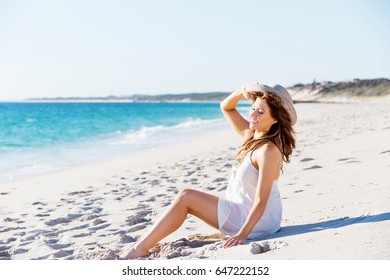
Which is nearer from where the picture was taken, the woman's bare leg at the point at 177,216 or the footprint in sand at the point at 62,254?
the woman's bare leg at the point at 177,216

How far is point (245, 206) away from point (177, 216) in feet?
1.62

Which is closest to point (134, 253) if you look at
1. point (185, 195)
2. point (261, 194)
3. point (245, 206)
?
point (185, 195)

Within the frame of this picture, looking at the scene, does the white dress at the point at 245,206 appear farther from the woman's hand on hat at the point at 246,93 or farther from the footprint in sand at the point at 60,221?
the footprint in sand at the point at 60,221

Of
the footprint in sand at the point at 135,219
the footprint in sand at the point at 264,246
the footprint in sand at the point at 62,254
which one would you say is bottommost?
the footprint in sand at the point at 135,219

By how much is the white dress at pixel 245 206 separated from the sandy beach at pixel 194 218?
0.13 metres

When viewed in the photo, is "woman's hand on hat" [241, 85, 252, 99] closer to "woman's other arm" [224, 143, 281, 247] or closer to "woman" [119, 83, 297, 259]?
"woman" [119, 83, 297, 259]

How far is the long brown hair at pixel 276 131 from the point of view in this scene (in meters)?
3.52

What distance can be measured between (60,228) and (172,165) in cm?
410

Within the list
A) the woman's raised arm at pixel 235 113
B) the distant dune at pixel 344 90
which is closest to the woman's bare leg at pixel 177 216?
the woman's raised arm at pixel 235 113

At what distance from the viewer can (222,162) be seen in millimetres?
8430

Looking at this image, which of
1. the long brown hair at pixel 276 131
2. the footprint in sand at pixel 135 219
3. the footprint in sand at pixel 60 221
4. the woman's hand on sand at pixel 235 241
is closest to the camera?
the woman's hand on sand at pixel 235 241

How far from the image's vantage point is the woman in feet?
11.3

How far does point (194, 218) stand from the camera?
4773 mm

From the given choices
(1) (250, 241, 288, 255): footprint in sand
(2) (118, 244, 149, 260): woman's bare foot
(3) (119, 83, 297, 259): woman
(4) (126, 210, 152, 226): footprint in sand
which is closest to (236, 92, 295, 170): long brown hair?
(3) (119, 83, 297, 259): woman
